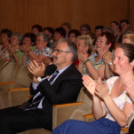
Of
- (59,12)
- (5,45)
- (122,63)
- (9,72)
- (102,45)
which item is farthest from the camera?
(59,12)

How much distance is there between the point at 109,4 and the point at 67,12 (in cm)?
178

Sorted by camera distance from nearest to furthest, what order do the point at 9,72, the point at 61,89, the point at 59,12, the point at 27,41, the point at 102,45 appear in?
1. the point at 61,89
2. the point at 102,45
3. the point at 9,72
4. the point at 27,41
5. the point at 59,12

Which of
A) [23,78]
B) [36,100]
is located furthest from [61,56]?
[23,78]

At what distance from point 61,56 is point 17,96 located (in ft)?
3.11

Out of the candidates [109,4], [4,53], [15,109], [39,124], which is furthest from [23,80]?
[109,4]

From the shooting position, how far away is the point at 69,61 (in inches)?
102

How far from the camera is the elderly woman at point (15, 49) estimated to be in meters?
4.70

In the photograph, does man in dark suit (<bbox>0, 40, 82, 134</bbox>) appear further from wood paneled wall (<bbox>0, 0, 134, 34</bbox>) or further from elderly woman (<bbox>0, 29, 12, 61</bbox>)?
wood paneled wall (<bbox>0, 0, 134, 34</bbox>)

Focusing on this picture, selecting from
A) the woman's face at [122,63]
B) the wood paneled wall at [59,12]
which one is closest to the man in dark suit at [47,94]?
the woman's face at [122,63]

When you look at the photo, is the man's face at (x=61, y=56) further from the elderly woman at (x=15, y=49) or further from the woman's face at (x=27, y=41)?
the woman's face at (x=27, y=41)

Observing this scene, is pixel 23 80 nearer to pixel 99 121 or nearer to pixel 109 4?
pixel 99 121

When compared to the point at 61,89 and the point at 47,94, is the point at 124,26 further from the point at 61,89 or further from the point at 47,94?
the point at 47,94

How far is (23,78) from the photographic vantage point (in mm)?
3537

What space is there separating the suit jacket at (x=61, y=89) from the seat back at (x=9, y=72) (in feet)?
4.85
